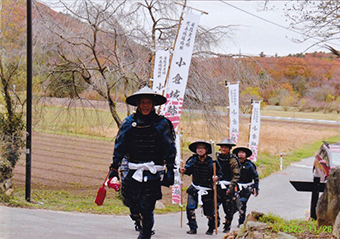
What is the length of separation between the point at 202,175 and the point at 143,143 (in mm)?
3333

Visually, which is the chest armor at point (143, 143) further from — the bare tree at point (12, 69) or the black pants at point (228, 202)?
the bare tree at point (12, 69)

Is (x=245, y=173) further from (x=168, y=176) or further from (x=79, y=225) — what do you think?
(x=168, y=176)

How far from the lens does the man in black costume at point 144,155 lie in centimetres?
513

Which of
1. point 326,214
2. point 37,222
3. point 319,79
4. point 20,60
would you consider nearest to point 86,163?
point 20,60

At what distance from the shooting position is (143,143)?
5.13 meters

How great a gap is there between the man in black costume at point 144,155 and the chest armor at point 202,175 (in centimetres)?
295

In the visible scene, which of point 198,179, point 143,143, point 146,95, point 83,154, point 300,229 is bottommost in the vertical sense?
point 83,154

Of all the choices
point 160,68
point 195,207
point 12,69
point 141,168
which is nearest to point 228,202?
point 195,207

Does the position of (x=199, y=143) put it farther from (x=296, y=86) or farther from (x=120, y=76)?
(x=296, y=86)

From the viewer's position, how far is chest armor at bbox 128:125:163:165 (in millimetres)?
5129

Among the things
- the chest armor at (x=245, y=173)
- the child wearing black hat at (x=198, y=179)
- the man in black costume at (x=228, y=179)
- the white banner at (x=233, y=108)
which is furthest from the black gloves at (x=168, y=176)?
the white banner at (x=233, y=108)

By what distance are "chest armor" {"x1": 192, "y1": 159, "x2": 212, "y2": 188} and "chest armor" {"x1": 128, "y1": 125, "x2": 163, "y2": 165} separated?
315cm

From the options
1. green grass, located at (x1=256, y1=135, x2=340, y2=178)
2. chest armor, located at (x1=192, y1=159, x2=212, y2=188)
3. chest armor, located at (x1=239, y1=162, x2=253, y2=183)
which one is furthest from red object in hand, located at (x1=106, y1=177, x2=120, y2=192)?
green grass, located at (x1=256, y1=135, x2=340, y2=178)

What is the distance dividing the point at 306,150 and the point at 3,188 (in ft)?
91.7
